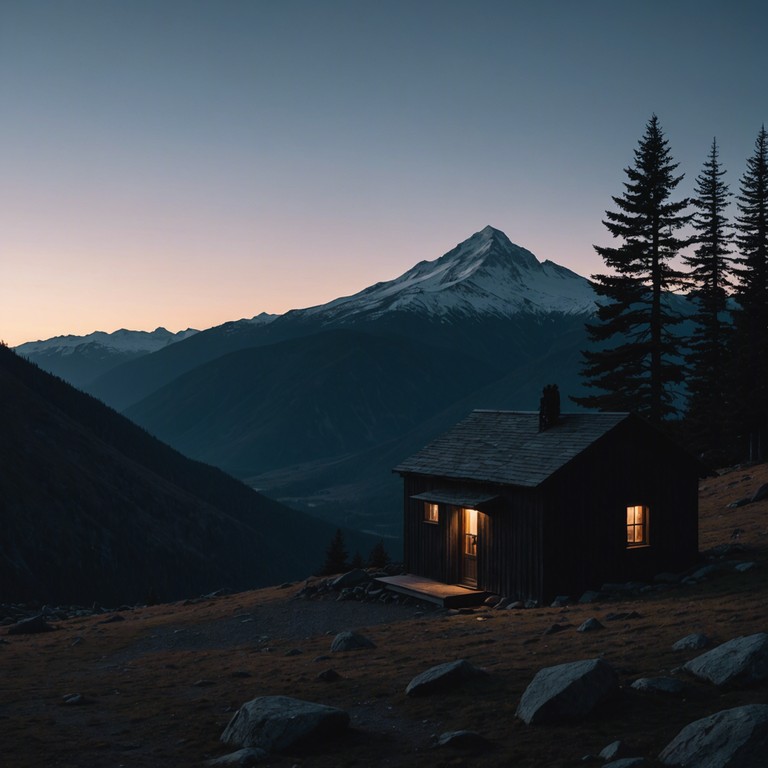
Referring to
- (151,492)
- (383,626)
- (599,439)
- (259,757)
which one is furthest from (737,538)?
(151,492)

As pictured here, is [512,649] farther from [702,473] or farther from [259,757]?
[702,473]

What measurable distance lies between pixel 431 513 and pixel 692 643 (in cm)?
1502

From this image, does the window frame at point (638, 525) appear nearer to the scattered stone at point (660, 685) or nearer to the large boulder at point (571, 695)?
the scattered stone at point (660, 685)

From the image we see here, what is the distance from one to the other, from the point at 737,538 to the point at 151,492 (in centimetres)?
9858

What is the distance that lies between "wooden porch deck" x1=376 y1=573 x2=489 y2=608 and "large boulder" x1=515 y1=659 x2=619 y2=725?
1362 cm

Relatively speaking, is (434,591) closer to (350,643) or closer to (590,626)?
(350,643)

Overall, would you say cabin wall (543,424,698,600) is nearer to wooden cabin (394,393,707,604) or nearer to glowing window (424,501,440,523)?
wooden cabin (394,393,707,604)

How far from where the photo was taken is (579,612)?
21.7 meters

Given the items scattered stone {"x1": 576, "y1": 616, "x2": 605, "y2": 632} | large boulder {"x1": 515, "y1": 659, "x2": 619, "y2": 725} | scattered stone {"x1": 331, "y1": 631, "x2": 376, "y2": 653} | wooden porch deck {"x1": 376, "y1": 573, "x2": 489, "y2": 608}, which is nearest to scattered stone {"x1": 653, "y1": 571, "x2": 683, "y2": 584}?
wooden porch deck {"x1": 376, "y1": 573, "x2": 489, "y2": 608}

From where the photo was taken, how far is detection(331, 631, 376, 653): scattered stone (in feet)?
66.1

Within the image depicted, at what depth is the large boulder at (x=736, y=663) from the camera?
12.4 m

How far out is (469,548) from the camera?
2780 centimetres

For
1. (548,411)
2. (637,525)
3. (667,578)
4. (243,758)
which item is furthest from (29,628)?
(667,578)

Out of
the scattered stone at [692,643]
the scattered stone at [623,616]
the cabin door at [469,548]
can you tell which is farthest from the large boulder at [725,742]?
the cabin door at [469,548]
